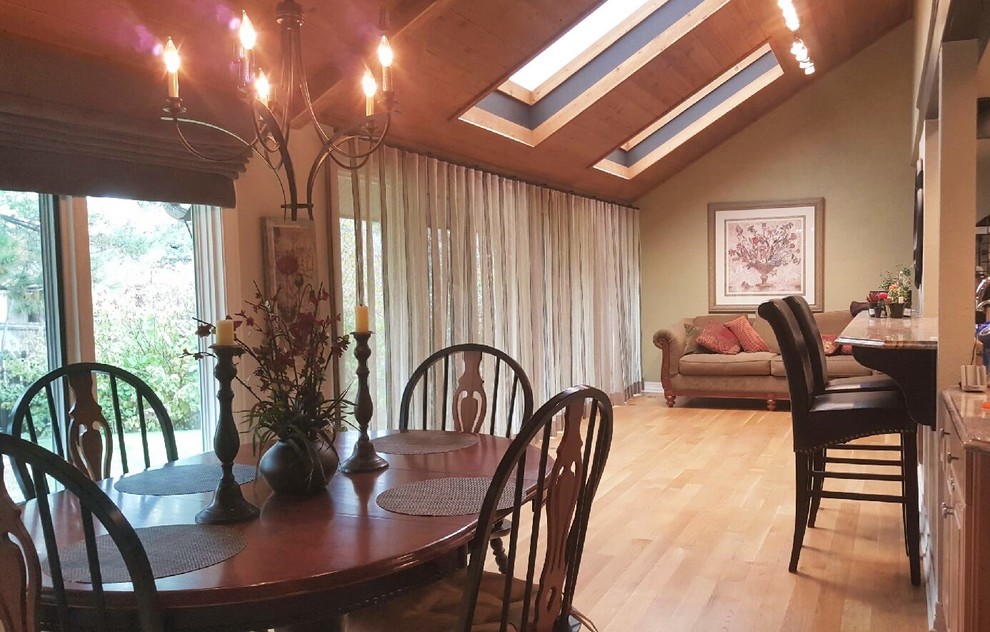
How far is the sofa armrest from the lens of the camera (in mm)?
7035

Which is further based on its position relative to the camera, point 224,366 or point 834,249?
point 834,249

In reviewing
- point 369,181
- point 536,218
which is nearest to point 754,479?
point 536,218

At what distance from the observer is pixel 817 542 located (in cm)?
349

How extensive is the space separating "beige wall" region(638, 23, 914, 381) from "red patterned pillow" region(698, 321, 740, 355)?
30.3 inches

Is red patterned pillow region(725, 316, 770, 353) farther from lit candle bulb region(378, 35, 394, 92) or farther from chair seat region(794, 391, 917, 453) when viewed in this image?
lit candle bulb region(378, 35, 394, 92)

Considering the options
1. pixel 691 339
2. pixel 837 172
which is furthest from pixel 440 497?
pixel 837 172

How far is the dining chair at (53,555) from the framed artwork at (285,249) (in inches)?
79.3

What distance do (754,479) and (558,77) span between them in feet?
8.98

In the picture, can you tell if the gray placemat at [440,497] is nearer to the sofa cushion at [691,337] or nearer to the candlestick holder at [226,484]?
the candlestick holder at [226,484]

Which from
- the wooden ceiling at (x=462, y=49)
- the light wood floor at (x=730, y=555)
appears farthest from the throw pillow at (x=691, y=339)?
the light wood floor at (x=730, y=555)

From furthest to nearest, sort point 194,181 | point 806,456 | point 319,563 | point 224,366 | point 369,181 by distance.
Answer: point 369,181 < point 806,456 < point 194,181 < point 224,366 < point 319,563

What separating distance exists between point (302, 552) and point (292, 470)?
0.35 m

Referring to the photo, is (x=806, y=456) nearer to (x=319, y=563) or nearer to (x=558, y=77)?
(x=319, y=563)

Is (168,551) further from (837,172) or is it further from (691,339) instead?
(837,172)
